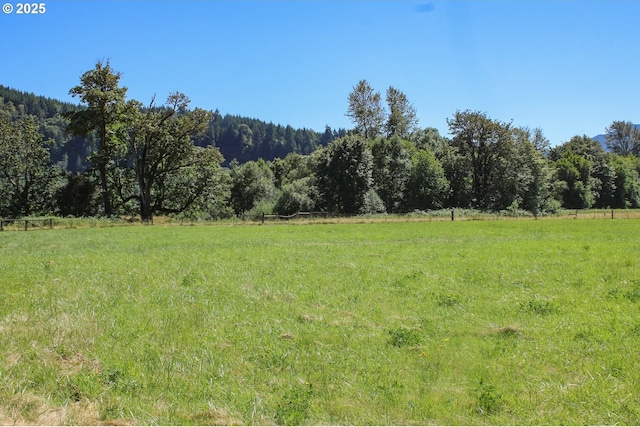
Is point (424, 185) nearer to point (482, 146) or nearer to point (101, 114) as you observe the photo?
point (482, 146)

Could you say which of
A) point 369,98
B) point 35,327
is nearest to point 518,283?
point 35,327

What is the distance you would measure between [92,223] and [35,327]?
47631mm

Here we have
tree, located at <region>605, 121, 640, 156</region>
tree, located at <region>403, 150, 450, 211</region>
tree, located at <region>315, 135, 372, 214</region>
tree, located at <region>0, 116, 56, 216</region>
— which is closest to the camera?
tree, located at <region>0, 116, 56, 216</region>

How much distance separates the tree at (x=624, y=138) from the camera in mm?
131625

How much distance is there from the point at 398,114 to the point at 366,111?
6.72 meters

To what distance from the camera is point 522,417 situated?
5.08 metres

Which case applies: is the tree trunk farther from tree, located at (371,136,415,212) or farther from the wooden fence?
tree, located at (371,136,415,212)

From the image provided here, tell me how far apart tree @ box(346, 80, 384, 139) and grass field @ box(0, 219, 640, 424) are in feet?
216

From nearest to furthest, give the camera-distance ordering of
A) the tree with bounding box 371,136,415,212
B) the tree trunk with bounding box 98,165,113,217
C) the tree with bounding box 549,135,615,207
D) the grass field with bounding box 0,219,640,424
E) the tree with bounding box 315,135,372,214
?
the grass field with bounding box 0,219,640,424 < the tree trunk with bounding box 98,165,113,217 < the tree with bounding box 315,135,372,214 < the tree with bounding box 371,136,415,212 < the tree with bounding box 549,135,615,207

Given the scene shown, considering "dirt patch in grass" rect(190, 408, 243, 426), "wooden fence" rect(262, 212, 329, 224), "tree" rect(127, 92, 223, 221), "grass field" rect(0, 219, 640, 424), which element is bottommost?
"dirt patch in grass" rect(190, 408, 243, 426)

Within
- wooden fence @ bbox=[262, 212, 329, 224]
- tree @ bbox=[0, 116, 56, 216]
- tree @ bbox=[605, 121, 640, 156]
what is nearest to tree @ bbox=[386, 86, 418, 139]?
wooden fence @ bbox=[262, 212, 329, 224]

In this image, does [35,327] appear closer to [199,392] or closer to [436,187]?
[199,392]

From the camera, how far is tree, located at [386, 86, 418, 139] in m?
79.9

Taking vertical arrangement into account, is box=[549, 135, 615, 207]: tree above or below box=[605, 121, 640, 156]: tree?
below
